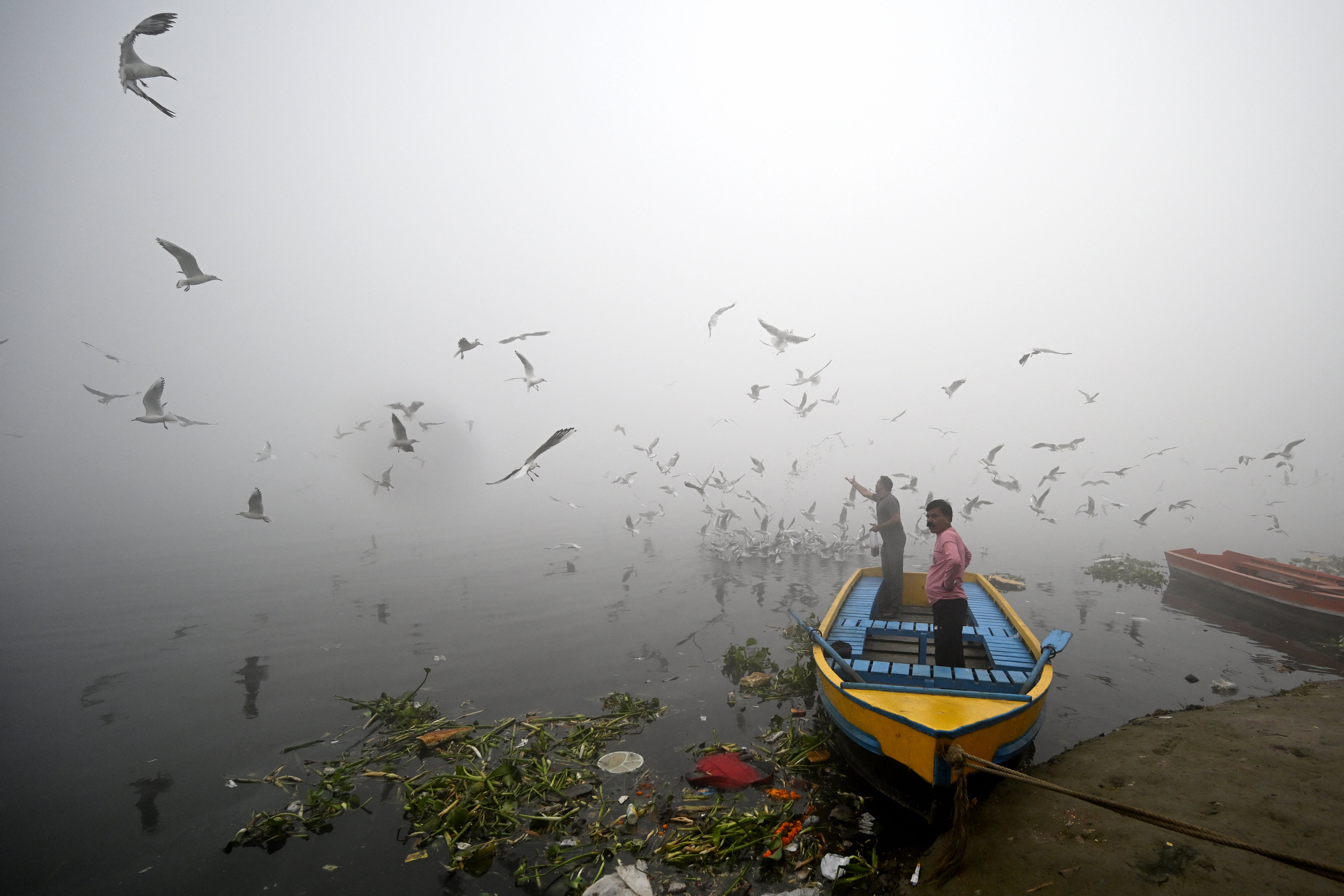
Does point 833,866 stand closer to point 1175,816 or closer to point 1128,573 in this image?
point 1175,816

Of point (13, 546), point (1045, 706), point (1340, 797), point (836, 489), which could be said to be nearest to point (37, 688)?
point (1045, 706)

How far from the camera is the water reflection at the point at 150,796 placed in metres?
6.50

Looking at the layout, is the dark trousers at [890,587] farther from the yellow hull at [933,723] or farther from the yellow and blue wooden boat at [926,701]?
the yellow hull at [933,723]

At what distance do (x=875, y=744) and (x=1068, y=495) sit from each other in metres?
75.5

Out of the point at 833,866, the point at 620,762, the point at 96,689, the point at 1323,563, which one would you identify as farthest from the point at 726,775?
the point at 1323,563

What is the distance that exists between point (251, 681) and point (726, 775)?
1055 cm

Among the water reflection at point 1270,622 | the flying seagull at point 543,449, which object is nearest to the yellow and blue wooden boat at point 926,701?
the flying seagull at point 543,449

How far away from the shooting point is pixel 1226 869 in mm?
4055

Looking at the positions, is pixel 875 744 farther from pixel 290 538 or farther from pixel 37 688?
pixel 290 538

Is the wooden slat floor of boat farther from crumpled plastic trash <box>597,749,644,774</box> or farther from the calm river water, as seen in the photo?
crumpled plastic trash <box>597,749,644,774</box>

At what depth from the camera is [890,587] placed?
1056cm

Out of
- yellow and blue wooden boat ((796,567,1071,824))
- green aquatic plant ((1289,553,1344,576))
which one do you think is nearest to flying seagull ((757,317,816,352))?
yellow and blue wooden boat ((796,567,1071,824))

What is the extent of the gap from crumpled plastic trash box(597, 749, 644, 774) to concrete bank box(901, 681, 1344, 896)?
140 inches

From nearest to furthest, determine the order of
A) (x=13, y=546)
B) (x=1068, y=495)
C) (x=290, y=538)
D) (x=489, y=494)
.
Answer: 1. (x=13, y=546)
2. (x=290, y=538)
3. (x=489, y=494)
4. (x=1068, y=495)
